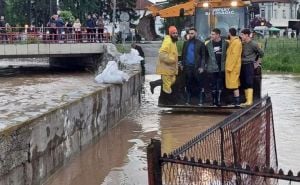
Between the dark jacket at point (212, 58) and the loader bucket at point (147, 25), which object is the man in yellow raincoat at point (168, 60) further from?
the loader bucket at point (147, 25)

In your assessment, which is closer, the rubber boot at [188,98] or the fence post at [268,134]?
the fence post at [268,134]

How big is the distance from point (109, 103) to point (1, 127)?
201 inches

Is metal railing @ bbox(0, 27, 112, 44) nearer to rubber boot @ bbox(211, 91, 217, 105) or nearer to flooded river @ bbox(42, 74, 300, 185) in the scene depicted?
flooded river @ bbox(42, 74, 300, 185)

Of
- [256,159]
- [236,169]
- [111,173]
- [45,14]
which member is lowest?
[111,173]

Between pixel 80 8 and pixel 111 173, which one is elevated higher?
pixel 80 8

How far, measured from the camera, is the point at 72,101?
925cm

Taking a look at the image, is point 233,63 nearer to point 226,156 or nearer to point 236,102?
point 236,102

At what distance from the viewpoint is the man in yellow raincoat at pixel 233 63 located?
12109 millimetres

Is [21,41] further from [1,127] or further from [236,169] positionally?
[236,169]

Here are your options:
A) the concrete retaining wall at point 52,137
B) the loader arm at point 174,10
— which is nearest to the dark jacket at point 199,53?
the concrete retaining wall at point 52,137

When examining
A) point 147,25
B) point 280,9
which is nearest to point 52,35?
point 147,25

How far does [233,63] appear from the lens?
12.2 m

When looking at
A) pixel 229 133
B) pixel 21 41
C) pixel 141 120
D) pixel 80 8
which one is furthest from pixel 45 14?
pixel 229 133

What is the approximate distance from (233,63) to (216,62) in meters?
0.61
